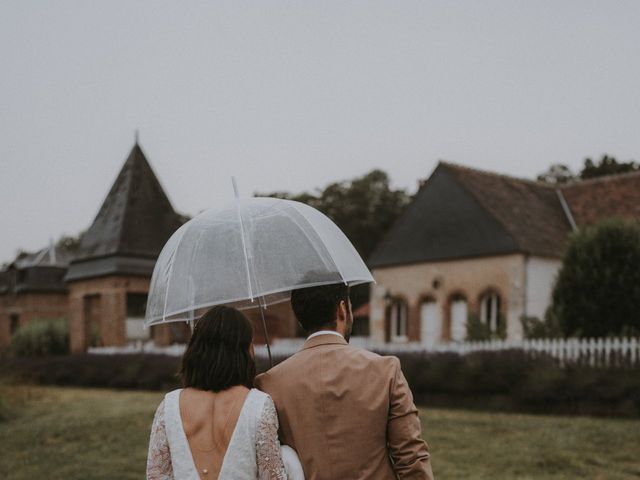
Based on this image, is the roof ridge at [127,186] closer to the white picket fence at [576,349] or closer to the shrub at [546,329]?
the white picket fence at [576,349]

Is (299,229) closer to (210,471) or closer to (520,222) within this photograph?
(210,471)

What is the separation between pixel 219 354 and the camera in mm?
2877

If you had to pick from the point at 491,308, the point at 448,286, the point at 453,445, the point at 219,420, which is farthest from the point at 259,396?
the point at 448,286

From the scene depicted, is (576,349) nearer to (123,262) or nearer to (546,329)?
(546,329)

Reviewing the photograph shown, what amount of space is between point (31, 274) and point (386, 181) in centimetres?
2316

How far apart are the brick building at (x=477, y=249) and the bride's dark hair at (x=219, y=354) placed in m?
19.7

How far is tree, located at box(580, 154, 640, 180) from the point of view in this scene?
35.8 m

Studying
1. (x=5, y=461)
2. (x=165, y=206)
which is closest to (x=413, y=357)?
(x=5, y=461)

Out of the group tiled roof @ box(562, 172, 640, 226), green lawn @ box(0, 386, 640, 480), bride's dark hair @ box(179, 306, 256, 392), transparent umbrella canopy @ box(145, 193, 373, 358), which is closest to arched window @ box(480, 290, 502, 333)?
tiled roof @ box(562, 172, 640, 226)

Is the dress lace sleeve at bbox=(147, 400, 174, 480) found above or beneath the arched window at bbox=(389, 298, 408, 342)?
above

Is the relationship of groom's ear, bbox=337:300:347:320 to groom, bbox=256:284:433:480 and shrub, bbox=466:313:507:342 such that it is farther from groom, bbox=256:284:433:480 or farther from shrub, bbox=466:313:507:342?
shrub, bbox=466:313:507:342

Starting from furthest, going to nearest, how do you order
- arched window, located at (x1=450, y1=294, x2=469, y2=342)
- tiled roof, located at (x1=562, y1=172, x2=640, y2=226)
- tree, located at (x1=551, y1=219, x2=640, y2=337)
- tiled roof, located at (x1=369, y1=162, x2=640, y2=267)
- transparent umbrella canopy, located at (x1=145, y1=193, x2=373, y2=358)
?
arched window, located at (x1=450, y1=294, x2=469, y2=342)
tiled roof, located at (x1=562, y1=172, x2=640, y2=226)
tiled roof, located at (x1=369, y1=162, x2=640, y2=267)
tree, located at (x1=551, y1=219, x2=640, y2=337)
transparent umbrella canopy, located at (x1=145, y1=193, x2=373, y2=358)

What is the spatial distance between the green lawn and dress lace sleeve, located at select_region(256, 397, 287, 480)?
5443 mm

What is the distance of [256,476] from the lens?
2.86 metres
